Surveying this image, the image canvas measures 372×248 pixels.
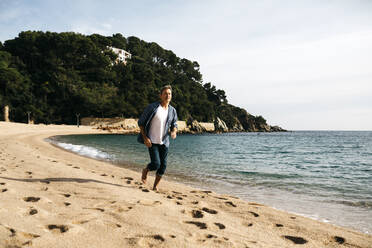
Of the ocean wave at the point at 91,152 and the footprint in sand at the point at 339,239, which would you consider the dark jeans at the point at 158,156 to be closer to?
the footprint in sand at the point at 339,239

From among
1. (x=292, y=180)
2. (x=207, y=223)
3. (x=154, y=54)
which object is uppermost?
(x=154, y=54)

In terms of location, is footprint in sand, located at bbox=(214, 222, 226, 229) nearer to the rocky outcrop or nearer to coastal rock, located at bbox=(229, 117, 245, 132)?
the rocky outcrop

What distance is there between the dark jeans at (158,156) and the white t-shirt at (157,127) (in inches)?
5.7

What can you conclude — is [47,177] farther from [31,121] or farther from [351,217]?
[31,121]

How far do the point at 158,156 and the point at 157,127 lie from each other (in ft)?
1.93

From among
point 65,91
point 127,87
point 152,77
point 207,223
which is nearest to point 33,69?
point 65,91

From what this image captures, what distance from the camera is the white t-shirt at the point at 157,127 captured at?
4.74 meters

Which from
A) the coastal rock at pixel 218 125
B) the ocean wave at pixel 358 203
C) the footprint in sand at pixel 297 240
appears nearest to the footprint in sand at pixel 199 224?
the footprint in sand at pixel 297 240

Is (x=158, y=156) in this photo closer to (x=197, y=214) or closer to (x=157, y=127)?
(x=157, y=127)

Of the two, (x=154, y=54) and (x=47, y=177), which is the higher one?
(x=154, y=54)

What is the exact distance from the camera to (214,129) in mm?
87000

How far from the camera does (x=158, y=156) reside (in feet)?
16.0

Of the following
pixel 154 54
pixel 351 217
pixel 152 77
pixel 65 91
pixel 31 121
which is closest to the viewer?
pixel 351 217

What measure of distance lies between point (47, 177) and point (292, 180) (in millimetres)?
7277
